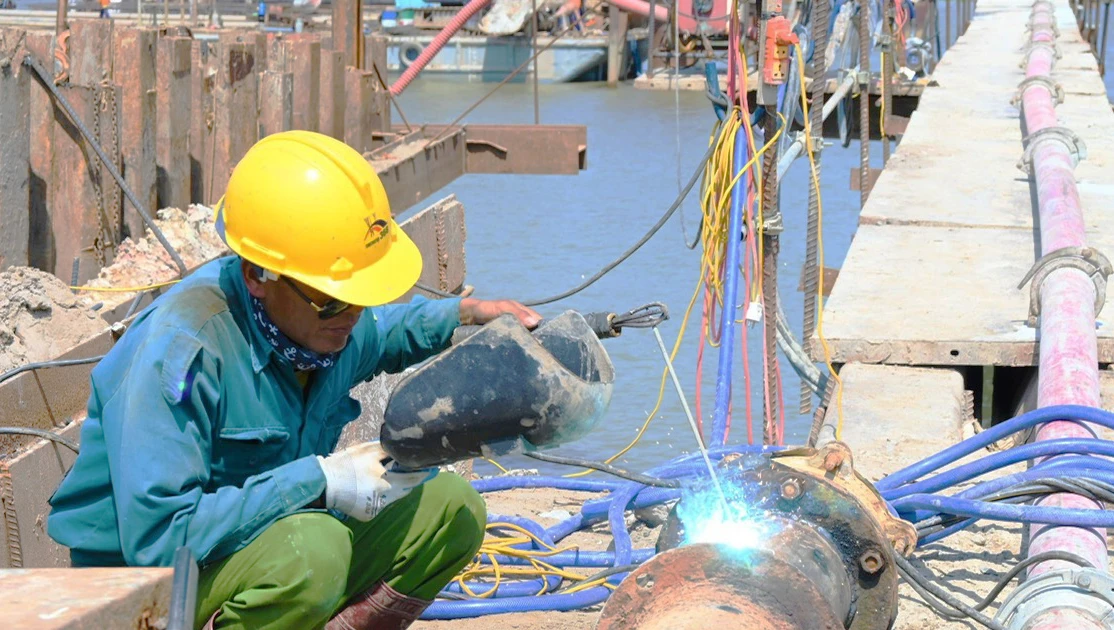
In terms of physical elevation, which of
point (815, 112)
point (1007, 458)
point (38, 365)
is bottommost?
point (38, 365)

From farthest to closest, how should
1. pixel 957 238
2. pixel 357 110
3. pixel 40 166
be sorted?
pixel 357 110 → pixel 40 166 → pixel 957 238

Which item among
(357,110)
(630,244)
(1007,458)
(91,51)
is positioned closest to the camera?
(1007,458)

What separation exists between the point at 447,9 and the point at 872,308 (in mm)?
31087

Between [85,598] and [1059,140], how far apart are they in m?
6.27

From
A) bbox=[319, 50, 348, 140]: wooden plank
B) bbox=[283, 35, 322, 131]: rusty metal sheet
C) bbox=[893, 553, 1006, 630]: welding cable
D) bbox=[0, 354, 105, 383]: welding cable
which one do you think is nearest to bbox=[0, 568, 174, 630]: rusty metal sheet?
bbox=[893, 553, 1006, 630]: welding cable

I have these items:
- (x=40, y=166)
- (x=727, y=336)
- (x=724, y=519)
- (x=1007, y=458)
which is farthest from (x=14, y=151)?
(x=1007, y=458)

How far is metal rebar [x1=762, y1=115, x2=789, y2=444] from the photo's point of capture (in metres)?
4.95

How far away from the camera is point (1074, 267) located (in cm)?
468

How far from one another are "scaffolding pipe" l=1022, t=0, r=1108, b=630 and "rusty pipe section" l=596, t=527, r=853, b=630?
0.71 meters

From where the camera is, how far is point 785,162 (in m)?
5.18

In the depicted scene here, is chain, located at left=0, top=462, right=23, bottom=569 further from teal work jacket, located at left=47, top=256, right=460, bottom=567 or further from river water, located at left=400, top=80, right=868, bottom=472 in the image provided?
river water, located at left=400, top=80, right=868, bottom=472

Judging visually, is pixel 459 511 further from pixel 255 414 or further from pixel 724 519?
pixel 724 519

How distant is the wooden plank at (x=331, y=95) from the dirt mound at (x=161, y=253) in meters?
1.89

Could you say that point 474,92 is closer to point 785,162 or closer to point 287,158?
point 785,162
